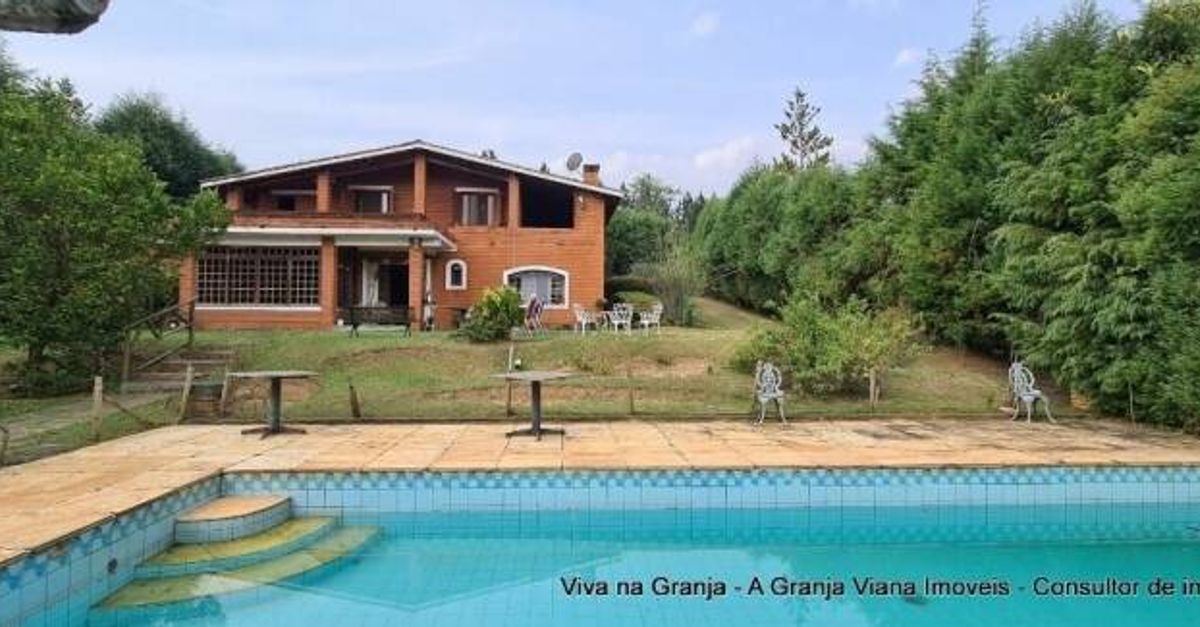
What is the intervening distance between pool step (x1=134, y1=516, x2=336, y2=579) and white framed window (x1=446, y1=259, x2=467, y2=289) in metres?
18.4

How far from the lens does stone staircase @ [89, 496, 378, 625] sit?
16.7ft

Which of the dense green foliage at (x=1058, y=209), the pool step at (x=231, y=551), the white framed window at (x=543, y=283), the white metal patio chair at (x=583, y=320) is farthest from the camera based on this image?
the white framed window at (x=543, y=283)

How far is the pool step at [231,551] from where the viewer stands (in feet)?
18.0

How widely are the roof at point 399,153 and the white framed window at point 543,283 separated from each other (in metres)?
2.63

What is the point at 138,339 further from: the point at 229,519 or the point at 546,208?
the point at 546,208

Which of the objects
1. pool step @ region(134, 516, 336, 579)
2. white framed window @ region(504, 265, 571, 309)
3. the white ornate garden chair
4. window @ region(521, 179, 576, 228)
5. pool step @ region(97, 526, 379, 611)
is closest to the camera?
pool step @ region(97, 526, 379, 611)

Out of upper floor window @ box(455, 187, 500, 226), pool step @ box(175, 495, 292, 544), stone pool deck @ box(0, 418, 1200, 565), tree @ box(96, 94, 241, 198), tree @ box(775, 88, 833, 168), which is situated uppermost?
tree @ box(775, 88, 833, 168)

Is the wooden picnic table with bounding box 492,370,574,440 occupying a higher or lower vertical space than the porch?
lower

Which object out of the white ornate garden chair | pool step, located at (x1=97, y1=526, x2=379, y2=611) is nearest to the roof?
the white ornate garden chair

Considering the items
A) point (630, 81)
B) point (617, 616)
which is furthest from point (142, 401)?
point (630, 81)

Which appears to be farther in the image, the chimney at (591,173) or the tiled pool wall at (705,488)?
the chimney at (591,173)

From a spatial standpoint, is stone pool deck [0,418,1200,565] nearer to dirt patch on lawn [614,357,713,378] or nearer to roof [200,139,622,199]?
dirt patch on lawn [614,357,713,378]

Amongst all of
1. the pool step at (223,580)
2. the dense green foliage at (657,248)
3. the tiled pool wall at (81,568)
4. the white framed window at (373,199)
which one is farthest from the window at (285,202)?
the pool step at (223,580)

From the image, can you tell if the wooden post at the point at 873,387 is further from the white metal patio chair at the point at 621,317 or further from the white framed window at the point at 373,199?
the white framed window at the point at 373,199
